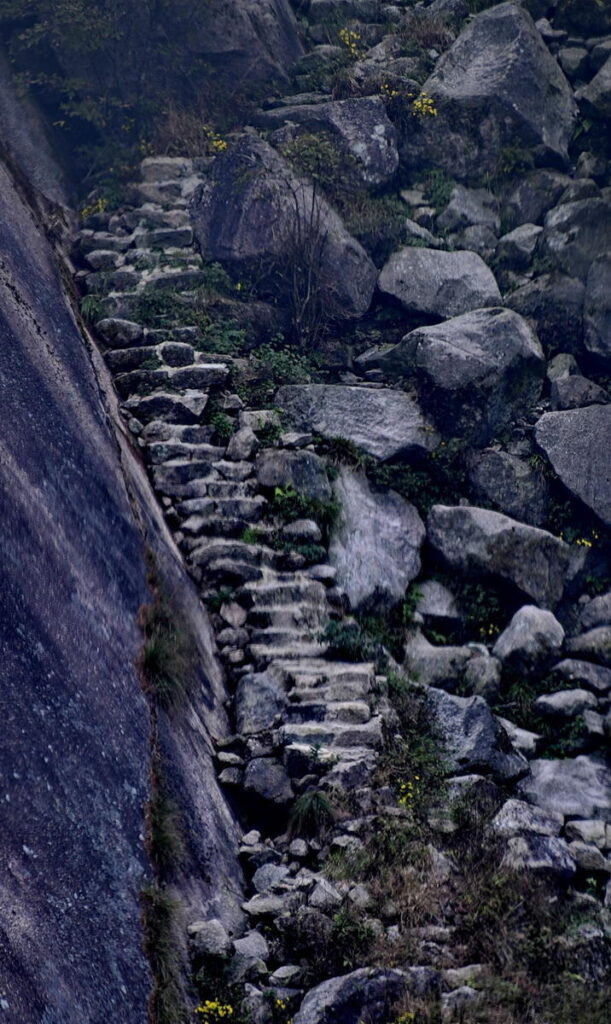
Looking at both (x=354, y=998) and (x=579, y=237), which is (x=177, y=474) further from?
(x=579, y=237)

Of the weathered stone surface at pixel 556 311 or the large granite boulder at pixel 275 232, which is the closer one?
the large granite boulder at pixel 275 232

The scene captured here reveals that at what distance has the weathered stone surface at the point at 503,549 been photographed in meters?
11.6

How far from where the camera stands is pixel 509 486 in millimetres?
12648

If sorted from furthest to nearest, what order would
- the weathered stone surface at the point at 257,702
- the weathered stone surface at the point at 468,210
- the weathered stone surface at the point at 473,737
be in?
the weathered stone surface at the point at 468,210, the weathered stone surface at the point at 473,737, the weathered stone surface at the point at 257,702

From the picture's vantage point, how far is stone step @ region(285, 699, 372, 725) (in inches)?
342

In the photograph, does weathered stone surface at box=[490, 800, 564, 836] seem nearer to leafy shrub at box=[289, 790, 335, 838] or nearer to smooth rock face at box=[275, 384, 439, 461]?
leafy shrub at box=[289, 790, 335, 838]

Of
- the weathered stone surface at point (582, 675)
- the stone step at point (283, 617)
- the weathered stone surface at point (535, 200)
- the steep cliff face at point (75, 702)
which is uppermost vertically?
the steep cliff face at point (75, 702)

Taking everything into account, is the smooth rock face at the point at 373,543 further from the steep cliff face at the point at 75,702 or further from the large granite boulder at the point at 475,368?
the steep cliff face at the point at 75,702

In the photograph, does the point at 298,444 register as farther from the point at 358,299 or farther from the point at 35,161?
the point at 35,161

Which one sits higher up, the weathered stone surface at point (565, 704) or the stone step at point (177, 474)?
the stone step at point (177, 474)

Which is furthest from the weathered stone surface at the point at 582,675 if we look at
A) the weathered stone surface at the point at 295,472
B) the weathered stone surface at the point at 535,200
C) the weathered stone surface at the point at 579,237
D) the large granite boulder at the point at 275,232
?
the weathered stone surface at the point at 535,200

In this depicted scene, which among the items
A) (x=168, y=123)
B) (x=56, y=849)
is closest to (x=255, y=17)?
(x=168, y=123)

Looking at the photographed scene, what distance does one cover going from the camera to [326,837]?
298 inches

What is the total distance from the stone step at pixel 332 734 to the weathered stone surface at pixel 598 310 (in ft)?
25.8
